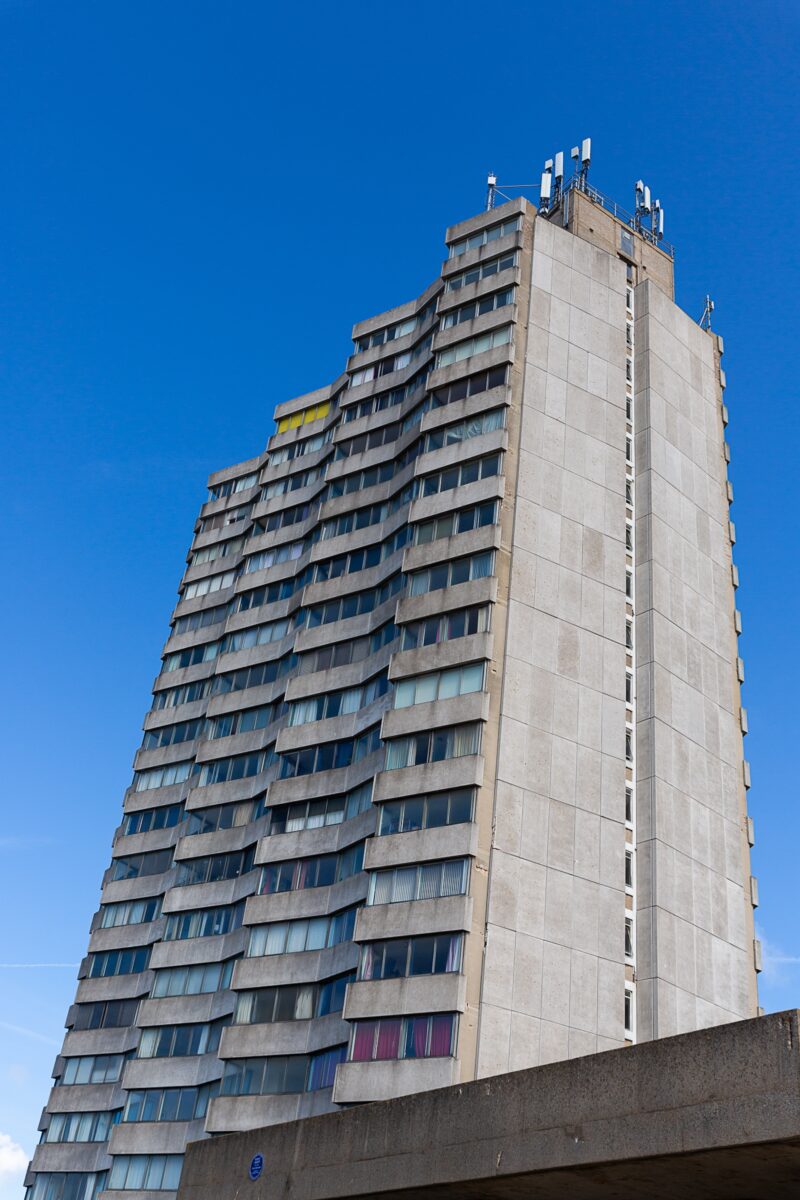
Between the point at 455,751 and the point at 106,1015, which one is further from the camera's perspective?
the point at 106,1015

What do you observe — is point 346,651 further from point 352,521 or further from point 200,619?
point 200,619

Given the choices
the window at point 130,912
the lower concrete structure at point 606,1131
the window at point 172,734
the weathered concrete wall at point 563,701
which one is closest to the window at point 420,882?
the weathered concrete wall at point 563,701

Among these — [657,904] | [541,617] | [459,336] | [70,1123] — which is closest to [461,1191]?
[657,904]

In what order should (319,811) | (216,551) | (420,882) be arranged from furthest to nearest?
(216,551) < (319,811) < (420,882)

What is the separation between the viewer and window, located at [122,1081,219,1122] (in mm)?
63625

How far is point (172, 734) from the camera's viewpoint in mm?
83438

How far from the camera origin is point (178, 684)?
85.2m

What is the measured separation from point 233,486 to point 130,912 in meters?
→ 33.7

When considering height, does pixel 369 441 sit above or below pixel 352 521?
above

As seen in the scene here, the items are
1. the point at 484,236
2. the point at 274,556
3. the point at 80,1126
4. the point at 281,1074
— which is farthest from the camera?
the point at 274,556

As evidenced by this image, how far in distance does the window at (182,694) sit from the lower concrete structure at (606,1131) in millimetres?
60993

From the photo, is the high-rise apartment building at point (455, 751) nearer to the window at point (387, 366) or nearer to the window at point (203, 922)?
the window at point (203, 922)

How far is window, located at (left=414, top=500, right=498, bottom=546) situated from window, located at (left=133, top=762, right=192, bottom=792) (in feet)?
90.7

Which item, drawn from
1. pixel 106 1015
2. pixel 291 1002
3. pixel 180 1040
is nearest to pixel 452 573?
pixel 291 1002
